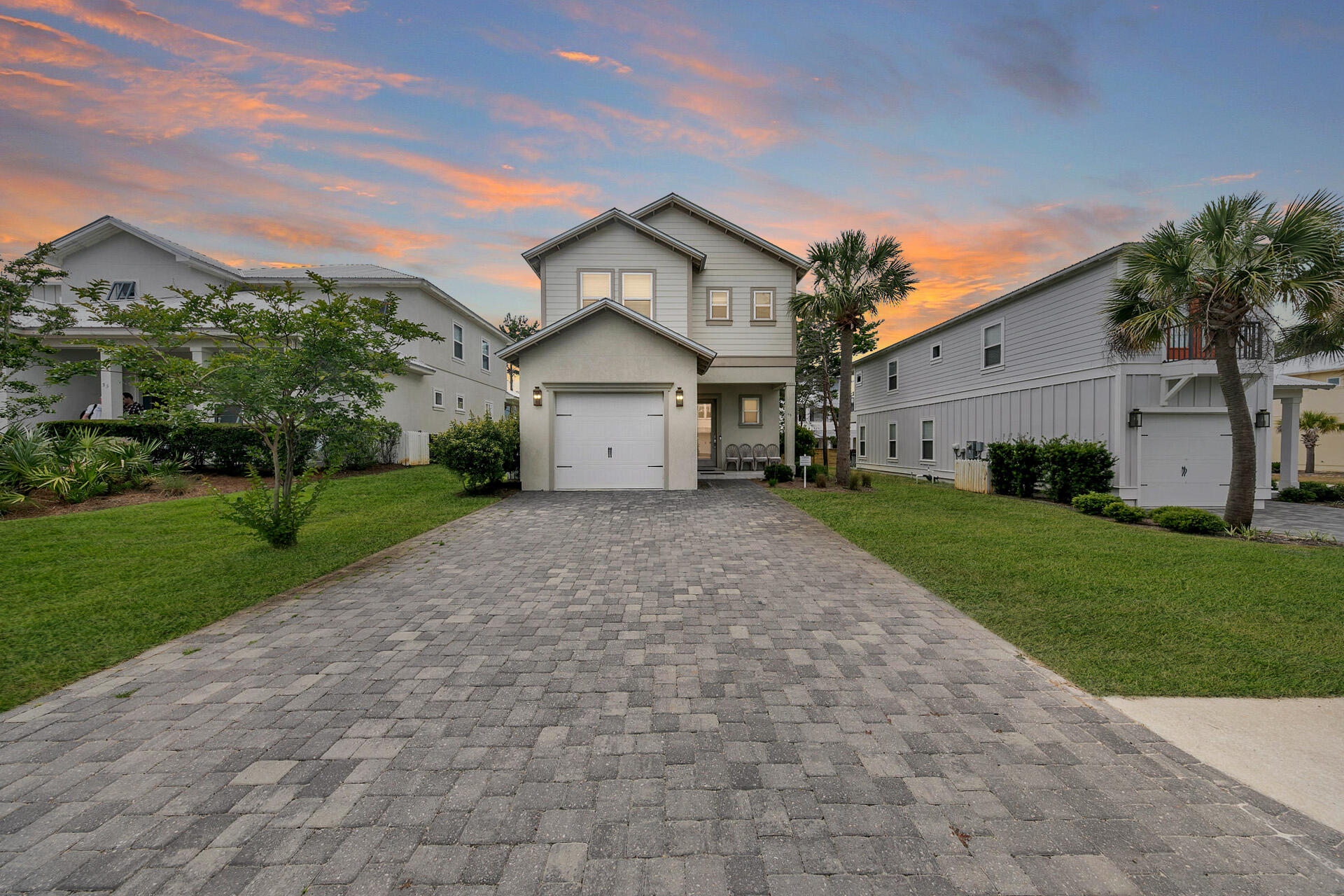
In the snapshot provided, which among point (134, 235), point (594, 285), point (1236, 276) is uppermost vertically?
point (134, 235)

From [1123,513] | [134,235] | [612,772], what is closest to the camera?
[612,772]

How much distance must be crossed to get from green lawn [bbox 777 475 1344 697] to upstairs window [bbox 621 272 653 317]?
9343 millimetres

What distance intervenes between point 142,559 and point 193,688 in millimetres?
4485

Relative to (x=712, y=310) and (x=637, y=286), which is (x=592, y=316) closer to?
(x=637, y=286)

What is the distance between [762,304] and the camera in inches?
644

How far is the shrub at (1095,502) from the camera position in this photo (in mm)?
10211

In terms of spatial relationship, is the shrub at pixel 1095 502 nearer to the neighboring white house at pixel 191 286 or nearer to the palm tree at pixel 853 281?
the palm tree at pixel 853 281

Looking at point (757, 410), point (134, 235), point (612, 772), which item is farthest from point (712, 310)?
point (134, 235)

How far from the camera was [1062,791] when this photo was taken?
2342 mm

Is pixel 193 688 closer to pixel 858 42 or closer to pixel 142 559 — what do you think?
pixel 142 559

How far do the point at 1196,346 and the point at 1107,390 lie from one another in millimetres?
2004

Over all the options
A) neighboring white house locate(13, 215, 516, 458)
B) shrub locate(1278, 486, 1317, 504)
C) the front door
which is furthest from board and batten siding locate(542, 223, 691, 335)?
shrub locate(1278, 486, 1317, 504)

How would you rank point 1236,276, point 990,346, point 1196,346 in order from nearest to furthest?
point 1236,276
point 1196,346
point 990,346

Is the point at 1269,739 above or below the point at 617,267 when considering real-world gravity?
below
